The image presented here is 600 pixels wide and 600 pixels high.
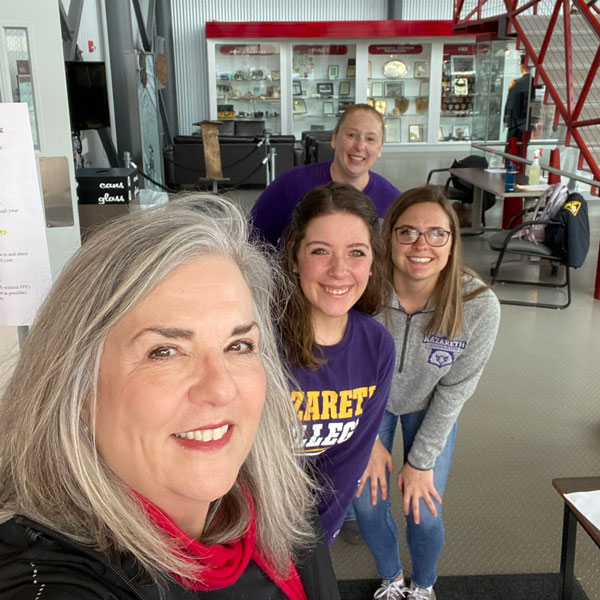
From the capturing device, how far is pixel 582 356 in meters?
4.40

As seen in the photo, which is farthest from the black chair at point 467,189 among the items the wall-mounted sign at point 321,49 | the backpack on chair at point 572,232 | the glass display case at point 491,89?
the wall-mounted sign at point 321,49

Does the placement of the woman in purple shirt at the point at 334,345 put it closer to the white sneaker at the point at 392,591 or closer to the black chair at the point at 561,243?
the white sneaker at the point at 392,591

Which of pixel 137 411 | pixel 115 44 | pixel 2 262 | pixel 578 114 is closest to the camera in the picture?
pixel 137 411

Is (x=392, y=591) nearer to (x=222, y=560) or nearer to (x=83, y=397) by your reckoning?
(x=222, y=560)

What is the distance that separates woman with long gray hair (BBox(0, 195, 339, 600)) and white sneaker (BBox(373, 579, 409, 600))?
140 cm

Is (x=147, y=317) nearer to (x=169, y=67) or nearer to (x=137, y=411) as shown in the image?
(x=137, y=411)

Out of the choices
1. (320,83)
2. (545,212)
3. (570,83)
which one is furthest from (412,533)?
(320,83)

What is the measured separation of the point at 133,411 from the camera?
913 millimetres

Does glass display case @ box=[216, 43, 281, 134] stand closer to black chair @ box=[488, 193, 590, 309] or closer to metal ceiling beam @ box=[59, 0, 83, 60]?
metal ceiling beam @ box=[59, 0, 83, 60]

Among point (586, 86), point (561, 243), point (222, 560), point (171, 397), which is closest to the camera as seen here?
point (171, 397)

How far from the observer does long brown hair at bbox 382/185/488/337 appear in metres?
2.05

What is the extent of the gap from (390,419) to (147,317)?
1.52m

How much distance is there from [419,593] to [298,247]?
131cm

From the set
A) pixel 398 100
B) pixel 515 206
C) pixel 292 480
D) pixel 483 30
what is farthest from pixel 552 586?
pixel 398 100
